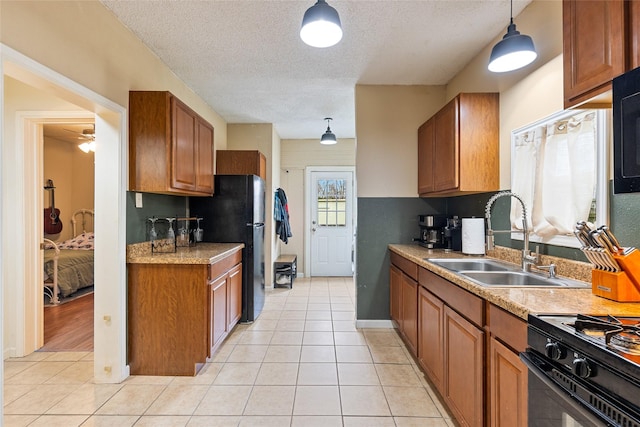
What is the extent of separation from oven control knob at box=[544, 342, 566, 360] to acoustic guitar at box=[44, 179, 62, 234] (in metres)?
7.60

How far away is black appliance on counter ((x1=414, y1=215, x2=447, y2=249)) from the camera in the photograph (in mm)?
3201

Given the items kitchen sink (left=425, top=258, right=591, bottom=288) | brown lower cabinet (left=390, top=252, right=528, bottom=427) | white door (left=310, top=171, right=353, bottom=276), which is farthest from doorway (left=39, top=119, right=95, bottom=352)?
white door (left=310, top=171, right=353, bottom=276)

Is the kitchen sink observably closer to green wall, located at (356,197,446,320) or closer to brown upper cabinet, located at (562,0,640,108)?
brown upper cabinet, located at (562,0,640,108)

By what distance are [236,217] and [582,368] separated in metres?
3.26

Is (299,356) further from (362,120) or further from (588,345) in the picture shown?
(362,120)

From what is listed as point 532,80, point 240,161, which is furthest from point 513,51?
point 240,161

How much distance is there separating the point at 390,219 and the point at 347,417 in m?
2.15

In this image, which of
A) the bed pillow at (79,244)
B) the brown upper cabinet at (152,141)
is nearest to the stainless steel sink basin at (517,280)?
the brown upper cabinet at (152,141)

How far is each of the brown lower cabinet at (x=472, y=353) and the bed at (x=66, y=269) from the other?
443 centimetres

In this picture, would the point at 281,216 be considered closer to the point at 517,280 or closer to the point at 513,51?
the point at 517,280

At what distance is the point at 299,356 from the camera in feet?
9.25

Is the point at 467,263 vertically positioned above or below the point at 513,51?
below

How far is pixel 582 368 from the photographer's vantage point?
890mm

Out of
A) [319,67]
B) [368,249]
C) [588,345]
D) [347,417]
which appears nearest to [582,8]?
[588,345]
